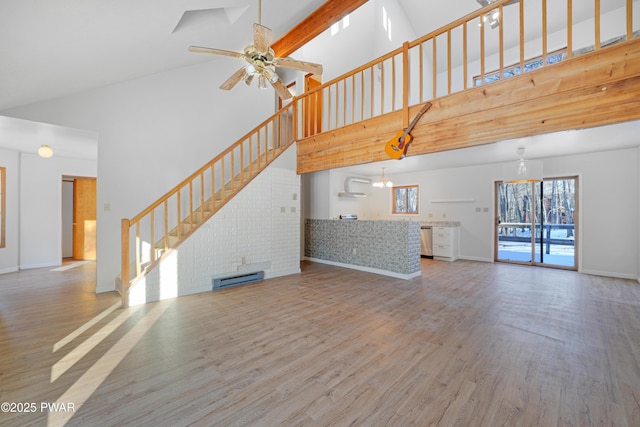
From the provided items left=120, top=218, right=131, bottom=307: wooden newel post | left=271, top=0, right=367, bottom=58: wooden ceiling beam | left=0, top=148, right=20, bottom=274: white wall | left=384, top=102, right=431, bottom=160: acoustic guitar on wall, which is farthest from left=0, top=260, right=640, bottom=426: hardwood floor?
left=271, top=0, right=367, bottom=58: wooden ceiling beam

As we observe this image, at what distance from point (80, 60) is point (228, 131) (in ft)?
8.35

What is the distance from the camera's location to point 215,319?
3.09 meters

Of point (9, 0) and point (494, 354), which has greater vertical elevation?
point (9, 0)

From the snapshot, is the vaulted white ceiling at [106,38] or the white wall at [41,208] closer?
the vaulted white ceiling at [106,38]

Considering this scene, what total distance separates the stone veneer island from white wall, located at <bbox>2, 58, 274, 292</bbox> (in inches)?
122

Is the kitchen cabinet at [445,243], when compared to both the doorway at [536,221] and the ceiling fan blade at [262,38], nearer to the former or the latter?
the doorway at [536,221]

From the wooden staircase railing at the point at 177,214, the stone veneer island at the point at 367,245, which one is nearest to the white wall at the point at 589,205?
the stone veneer island at the point at 367,245

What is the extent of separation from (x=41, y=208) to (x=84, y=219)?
3.66ft

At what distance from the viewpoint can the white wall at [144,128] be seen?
13.9ft

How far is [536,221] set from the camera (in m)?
6.24

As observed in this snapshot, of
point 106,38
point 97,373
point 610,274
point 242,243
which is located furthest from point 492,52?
point 97,373

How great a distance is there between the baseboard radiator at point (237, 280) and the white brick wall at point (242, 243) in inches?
3.6

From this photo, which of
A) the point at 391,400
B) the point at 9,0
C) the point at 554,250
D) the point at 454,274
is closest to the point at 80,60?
the point at 9,0

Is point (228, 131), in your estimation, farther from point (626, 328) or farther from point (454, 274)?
point (626, 328)
